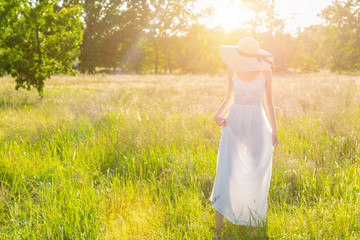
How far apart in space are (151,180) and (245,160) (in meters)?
1.67

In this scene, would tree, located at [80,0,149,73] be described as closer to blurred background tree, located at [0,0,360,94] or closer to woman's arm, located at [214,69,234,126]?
blurred background tree, located at [0,0,360,94]

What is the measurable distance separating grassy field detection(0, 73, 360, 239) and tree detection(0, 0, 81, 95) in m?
4.27

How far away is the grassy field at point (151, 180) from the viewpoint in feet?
9.34

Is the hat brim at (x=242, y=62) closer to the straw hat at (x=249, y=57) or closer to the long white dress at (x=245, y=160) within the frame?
the straw hat at (x=249, y=57)

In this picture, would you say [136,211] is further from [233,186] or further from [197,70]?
[197,70]

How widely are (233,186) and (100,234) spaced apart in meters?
1.35

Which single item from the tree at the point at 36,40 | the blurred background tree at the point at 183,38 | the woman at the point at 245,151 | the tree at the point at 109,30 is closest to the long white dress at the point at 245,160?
the woman at the point at 245,151

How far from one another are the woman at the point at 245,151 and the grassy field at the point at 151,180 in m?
0.22

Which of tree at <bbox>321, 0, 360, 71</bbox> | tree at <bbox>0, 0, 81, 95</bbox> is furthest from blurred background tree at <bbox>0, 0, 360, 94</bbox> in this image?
tree at <bbox>0, 0, 81, 95</bbox>

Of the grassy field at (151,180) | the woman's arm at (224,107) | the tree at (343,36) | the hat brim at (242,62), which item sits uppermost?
the tree at (343,36)

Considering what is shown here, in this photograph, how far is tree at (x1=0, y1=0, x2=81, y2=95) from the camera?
9.95 m

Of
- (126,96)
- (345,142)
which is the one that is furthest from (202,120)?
(126,96)

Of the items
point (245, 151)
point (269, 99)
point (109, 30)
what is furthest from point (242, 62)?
point (109, 30)

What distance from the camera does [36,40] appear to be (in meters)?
11.1
